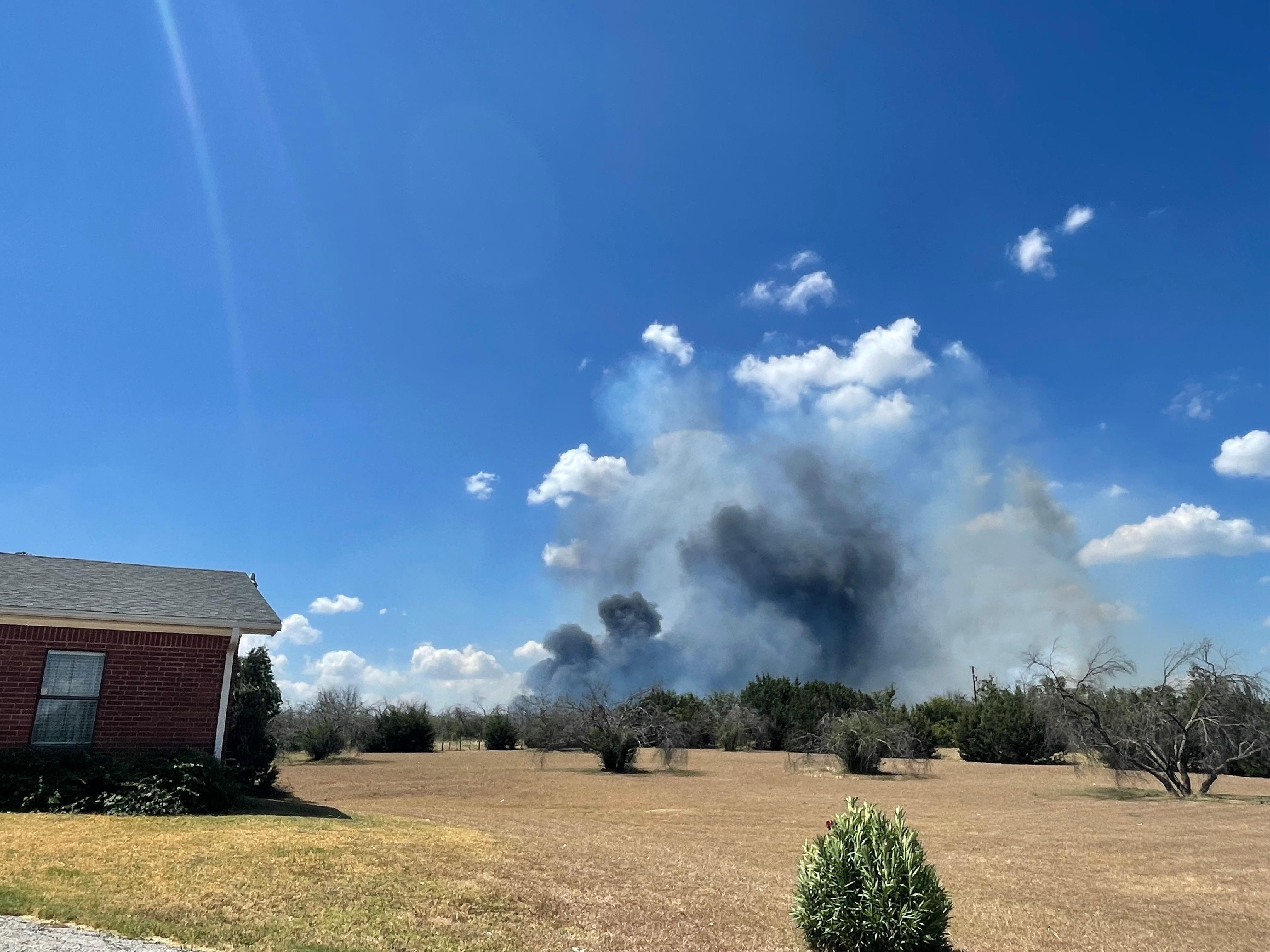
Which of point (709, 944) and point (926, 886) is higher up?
point (926, 886)

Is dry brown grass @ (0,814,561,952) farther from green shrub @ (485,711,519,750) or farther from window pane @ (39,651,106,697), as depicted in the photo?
green shrub @ (485,711,519,750)

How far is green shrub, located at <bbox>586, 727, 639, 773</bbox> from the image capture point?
1234 inches

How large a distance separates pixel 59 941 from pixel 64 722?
9256 mm

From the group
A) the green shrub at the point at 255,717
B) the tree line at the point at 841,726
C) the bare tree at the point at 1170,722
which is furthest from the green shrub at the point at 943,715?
the green shrub at the point at 255,717

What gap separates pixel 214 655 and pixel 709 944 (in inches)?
419

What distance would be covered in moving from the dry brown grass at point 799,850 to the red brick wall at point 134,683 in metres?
4.04

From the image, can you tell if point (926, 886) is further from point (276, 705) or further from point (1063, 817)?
point (276, 705)

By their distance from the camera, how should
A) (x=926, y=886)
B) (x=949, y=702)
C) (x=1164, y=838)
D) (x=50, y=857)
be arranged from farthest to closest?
1. (x=949, y=702)
2. (x=1164, y=838)
3. (x=50, y=857)
4. (x=926, y=886)

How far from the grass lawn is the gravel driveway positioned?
0.70ft

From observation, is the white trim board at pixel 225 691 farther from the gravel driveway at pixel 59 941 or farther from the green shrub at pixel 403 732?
the green shrub at pixel 403 732

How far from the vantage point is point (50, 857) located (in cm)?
800

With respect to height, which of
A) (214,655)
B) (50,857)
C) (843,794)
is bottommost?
(843,794)

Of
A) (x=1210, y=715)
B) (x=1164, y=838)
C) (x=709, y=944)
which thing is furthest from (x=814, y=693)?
(x=709, y=944)

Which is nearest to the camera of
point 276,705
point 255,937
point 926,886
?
point 255,937
